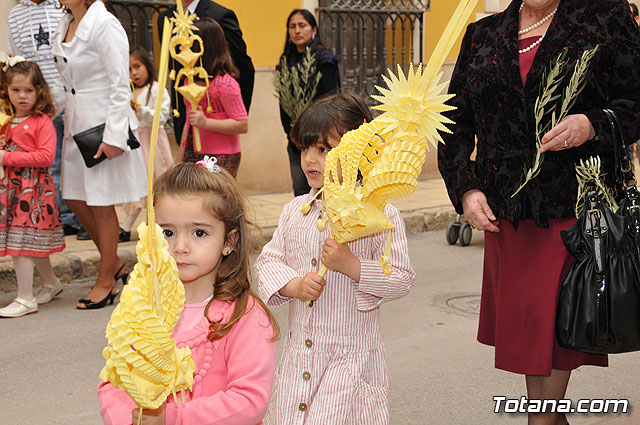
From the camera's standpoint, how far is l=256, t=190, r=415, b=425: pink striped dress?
119 inches

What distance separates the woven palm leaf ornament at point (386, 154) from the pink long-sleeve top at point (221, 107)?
3.57m

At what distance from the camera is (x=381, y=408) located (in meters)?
3.10

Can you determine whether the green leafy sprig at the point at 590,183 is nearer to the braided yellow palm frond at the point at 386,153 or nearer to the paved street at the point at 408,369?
the braided yellow palm frond at the point at 386,153

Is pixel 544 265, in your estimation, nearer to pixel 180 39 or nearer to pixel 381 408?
pixel 381 408

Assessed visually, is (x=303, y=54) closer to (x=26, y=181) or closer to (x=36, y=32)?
(x=36, y=32)

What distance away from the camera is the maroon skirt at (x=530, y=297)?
3248mm

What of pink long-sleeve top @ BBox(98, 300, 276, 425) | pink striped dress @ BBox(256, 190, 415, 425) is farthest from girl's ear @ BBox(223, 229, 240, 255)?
pink striped dress @ BBox(256, 190, 415, 425)

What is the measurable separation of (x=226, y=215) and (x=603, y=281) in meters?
1.33

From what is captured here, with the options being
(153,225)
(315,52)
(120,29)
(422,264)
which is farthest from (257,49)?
(153,225)

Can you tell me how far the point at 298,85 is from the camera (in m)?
7.13

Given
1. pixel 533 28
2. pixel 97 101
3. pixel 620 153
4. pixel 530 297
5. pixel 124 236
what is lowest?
pixel 124 236

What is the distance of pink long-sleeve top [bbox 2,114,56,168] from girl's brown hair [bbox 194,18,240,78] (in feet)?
3.65

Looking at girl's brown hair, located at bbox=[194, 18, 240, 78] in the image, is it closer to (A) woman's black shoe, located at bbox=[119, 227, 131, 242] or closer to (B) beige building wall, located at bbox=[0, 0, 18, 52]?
(A) woman's black shoe, located at bbox=[119, 227, 131, 242]

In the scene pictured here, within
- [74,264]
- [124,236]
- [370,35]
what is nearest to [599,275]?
[74,264]
